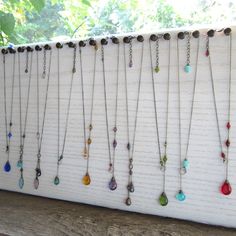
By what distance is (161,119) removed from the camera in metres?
0.66

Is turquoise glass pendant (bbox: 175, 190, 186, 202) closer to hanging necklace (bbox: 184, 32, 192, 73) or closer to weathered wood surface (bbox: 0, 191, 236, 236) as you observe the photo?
weathered wood surface (bbox: 0, 191, 236, 236)

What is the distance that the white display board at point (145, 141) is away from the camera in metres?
0.62

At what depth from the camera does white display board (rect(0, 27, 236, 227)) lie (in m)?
0.62

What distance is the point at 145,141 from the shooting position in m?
0.68

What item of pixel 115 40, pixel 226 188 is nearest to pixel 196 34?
pixel 115 40

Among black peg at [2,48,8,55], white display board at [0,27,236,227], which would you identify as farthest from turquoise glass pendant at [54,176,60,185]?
black peg at [2,48,8,55]

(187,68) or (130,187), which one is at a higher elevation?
(187,68)

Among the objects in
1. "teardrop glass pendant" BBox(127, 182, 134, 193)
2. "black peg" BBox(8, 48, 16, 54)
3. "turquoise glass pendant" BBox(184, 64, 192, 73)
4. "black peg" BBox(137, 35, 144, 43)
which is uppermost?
"black peg" BBox(8, 48, 16, 54)

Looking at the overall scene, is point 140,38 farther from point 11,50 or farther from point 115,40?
point 11,50

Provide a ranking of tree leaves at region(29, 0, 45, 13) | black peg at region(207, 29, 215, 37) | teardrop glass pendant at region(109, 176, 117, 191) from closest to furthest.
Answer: black peg at region(207, 29, 215, 37)
teardrop glass pendant at region(109, 176, 117, 191)
tree leaves at region(29, 0, 45, 13)

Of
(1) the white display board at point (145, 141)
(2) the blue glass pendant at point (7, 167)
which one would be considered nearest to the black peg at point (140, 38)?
(1) the white display board at point (145, 141)

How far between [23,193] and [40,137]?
0.56ft

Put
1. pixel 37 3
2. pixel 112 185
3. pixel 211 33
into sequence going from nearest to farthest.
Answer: pixel 211 33, pixel 112 185, pixel 37 3

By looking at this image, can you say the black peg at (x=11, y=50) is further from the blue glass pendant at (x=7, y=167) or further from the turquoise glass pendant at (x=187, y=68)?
the turquoise glass pendant at (x=187, y=68)
